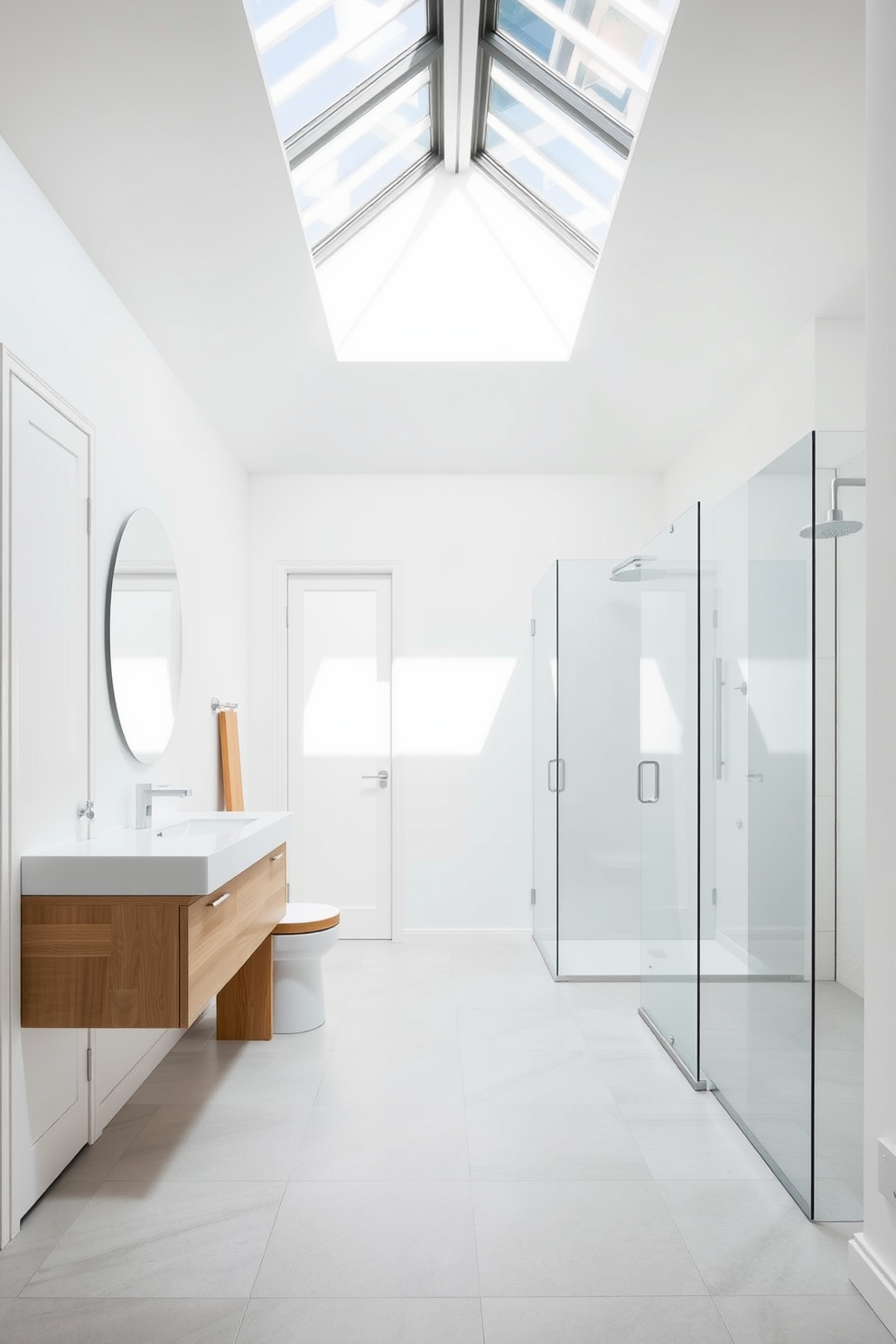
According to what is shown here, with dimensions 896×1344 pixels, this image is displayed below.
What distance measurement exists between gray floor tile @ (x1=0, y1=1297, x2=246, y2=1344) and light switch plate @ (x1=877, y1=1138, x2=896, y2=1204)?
1.28 m

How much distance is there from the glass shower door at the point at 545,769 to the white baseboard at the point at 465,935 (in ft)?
0.34

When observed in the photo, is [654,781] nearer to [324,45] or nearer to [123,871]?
[123,871]

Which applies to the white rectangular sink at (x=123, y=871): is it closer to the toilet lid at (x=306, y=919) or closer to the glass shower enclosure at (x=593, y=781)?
the toilet lid at (x=306, y=919)

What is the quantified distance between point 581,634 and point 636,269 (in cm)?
151

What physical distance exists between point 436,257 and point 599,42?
1.36 metres

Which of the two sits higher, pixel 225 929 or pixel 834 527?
pixel 834 527

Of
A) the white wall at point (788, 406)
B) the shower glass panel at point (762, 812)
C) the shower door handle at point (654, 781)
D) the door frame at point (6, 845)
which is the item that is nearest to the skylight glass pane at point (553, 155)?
the white wall at point (788, 406)

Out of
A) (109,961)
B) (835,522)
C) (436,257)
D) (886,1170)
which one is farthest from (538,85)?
(886,1170)

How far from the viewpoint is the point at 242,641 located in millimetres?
4762

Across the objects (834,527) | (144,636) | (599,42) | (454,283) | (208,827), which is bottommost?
(208,827)

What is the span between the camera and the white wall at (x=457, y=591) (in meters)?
4.88

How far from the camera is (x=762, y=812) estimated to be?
8.00 feet

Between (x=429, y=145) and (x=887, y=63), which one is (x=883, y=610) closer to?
(x=887, y=63)

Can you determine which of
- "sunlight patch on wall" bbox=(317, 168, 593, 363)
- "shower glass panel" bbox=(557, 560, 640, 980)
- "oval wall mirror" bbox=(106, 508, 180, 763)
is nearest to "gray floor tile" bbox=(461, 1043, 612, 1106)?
"shower glass panel" bbox=(557, 560, 640, 980)
